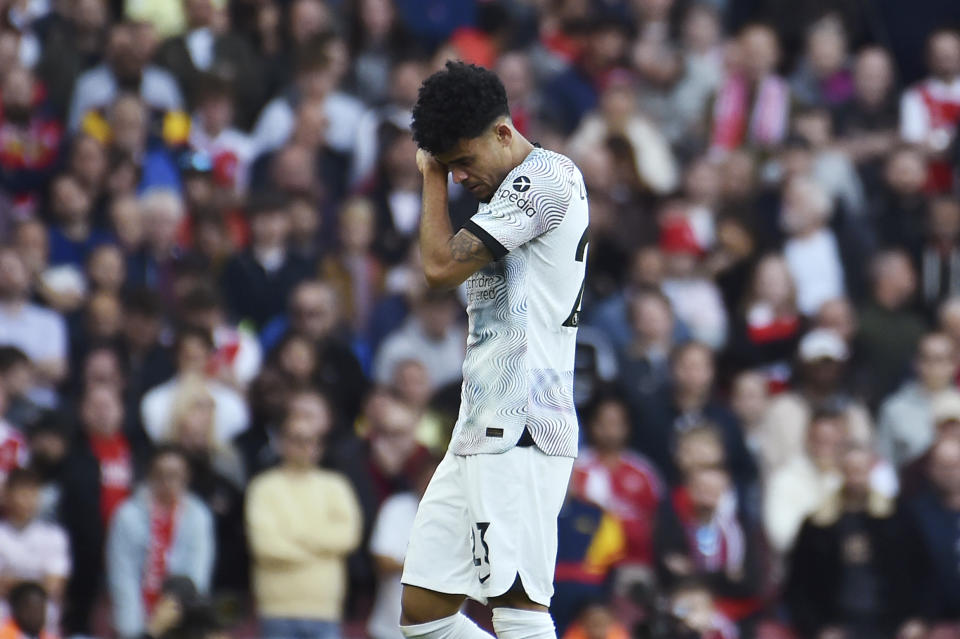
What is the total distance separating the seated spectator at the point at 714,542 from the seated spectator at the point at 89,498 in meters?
3.29

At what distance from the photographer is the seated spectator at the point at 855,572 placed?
11188 mm

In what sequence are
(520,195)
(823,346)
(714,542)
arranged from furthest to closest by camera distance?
(823,346) < (714,542) < (520,195)

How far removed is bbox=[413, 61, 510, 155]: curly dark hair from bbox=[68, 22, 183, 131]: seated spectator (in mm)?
7562

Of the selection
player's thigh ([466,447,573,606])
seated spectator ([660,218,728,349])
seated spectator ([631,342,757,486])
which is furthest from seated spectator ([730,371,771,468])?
player's thigh ([466,447,573,606])

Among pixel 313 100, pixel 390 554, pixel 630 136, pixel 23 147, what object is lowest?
pixel 390 554

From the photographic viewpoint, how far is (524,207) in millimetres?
6242

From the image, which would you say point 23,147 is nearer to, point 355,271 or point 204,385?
point 355,271

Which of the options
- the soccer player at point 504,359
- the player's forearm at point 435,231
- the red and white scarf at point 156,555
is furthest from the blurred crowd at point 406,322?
the player's forearm at point 435,231

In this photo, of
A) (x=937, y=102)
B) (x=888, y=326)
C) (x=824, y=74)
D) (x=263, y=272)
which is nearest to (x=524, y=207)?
(x=263, y=272)

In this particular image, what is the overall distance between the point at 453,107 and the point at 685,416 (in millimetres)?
6337

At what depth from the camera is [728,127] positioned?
51.0 ft

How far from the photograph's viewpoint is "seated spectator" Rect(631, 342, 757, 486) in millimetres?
12078

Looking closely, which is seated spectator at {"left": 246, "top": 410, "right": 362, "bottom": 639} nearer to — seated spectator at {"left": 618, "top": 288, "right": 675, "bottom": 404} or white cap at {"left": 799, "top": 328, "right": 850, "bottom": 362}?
seated spectator at {"left": 618, "top": 288, "right": 675, "bottom": 404}

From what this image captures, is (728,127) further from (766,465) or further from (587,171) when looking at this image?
(766,465)
